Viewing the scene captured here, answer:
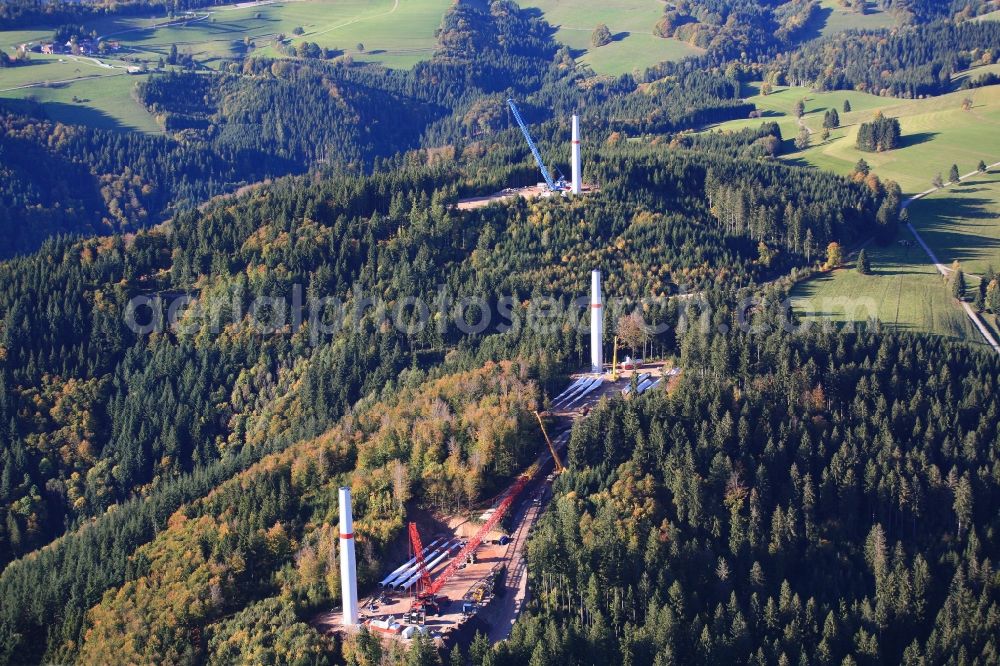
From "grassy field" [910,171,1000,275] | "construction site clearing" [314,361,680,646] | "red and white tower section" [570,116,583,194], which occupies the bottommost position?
"construction site clearing" [314,361,680,646]

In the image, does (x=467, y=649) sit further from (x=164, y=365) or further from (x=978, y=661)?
(x=164, y=365)

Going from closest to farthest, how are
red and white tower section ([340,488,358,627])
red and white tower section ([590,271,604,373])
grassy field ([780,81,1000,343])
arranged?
red and white tower section ([340,488,358,627]) → red and white tower section ([590,271,604,373]) → grassy field ([780,81,1000,343])

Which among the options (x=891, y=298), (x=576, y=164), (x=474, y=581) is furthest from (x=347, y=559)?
(x=576, y=164)

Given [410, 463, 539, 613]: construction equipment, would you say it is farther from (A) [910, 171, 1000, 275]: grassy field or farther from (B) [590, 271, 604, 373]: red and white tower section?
(A) [910, 171, 1000, 275]: grassy field

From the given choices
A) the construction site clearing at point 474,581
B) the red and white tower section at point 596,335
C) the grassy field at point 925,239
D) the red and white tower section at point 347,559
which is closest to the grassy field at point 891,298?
the grassy field at point 925,239

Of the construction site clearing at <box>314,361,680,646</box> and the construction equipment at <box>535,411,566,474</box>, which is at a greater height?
the construction equipment at <box>535,411,566,474</box>

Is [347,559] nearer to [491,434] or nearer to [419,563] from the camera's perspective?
[419,563]

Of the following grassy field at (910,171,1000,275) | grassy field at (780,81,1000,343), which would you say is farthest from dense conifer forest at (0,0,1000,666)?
grassy field at (910,171,1000,275)

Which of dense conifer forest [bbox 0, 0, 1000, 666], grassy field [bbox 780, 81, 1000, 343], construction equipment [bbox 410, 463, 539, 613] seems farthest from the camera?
grassy field [bbox 780, 81, 1000, 343]
